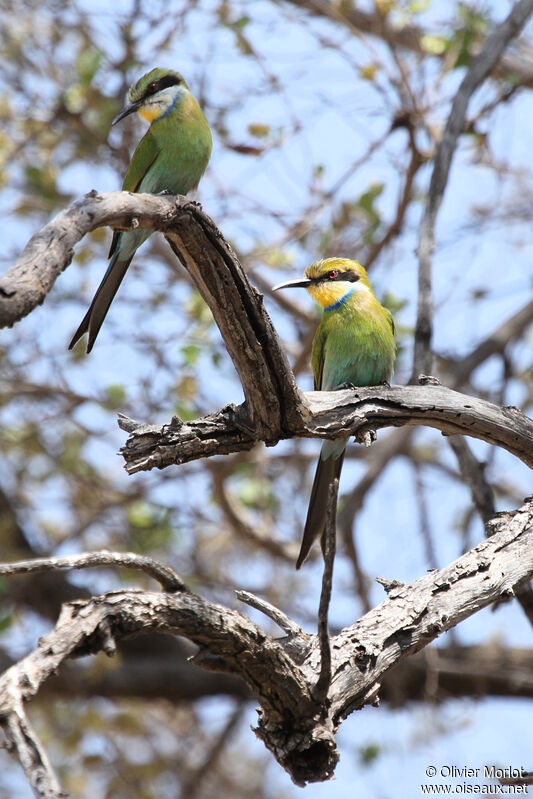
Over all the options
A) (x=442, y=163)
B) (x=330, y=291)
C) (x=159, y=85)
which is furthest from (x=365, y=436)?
(x=159, y=85)

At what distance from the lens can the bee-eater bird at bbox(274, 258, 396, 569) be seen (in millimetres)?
3246

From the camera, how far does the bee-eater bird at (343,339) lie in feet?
10.6

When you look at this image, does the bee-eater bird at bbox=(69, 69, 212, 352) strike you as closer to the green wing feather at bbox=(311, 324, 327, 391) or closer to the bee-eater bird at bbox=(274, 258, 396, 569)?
the bee-eater bird at bbox=(274, 258, 396, 569)

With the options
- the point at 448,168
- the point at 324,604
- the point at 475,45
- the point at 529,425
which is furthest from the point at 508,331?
the point at 324,604

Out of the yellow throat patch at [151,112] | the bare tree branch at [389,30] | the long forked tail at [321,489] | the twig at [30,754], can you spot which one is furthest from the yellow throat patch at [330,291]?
the twig at [30,754]

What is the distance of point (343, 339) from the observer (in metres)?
3.39

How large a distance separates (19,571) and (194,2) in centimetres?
396

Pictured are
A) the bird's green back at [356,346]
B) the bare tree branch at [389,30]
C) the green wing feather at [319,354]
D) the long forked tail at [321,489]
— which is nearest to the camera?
the long forked tail at [321,489]

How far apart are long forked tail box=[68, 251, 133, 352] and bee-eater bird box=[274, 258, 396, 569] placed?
62 cm

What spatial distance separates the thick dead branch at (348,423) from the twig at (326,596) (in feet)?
1.20

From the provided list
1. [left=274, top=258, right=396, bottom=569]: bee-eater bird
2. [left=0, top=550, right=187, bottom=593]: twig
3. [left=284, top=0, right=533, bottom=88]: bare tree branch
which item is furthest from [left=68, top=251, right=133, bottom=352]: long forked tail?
[left=284, top=0, right=533, bottom=88]: bare tree branch

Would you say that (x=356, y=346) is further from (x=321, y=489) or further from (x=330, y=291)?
(x=321, y=489)

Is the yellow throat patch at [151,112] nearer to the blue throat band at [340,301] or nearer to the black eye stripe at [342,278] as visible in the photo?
the black eye stripe at [342,278]

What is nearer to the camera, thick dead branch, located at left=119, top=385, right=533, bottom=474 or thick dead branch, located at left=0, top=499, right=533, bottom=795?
thick dead branch, located at left=0, top=499, right=533, bottom=795
